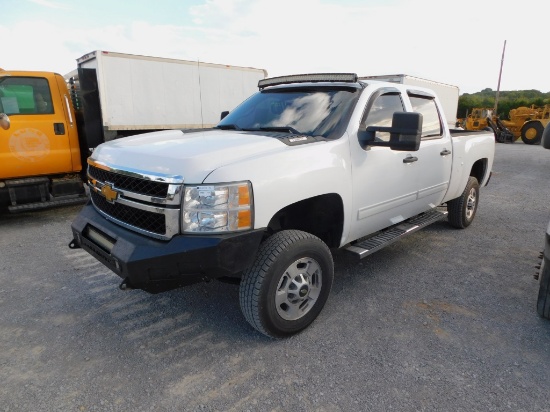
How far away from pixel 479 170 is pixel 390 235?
2.86m

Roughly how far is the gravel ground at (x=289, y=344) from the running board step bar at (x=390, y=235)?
0.45 m

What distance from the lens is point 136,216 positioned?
101 inches

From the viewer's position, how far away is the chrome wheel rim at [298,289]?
2.71m

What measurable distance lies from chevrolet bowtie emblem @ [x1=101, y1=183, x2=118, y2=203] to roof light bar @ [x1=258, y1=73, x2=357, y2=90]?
2053 millimetres

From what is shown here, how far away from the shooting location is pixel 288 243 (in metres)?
2.59

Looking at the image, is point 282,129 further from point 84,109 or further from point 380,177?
point 84,109

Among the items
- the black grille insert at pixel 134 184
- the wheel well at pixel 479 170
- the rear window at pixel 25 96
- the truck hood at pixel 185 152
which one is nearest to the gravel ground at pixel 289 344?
the black grille insert at pixel 134 184

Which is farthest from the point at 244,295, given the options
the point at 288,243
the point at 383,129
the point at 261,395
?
the point at 383,129

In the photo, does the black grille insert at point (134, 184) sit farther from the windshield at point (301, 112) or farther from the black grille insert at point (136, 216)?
the windshield at point (301, 112)

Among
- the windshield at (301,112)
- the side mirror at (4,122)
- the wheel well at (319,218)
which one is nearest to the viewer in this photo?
the wheel well at (319,218)

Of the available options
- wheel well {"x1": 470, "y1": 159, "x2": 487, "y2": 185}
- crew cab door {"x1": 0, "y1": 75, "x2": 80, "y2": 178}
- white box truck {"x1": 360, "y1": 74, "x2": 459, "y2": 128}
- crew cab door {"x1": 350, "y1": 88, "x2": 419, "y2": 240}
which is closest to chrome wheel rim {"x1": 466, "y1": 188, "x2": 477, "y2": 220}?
wheel well {"x1": 470, "y1": 159, "x2": 487, "y2": 185}

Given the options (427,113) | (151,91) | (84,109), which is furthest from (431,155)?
(151,91)

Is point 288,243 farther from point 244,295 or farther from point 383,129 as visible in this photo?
point 383,129

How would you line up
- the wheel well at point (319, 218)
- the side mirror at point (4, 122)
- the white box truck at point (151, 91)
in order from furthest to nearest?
the white box truck at point (151, 91) → the side mirror at point (4, 122) → the wheel well at point (319, 218)
